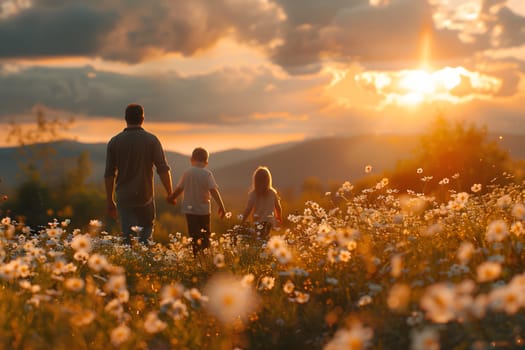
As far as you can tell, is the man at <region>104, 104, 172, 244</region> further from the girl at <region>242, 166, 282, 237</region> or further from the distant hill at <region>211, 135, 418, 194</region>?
the distant hill at <region>211, 135, 418, 194</region>

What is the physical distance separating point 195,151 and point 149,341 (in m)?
5.35

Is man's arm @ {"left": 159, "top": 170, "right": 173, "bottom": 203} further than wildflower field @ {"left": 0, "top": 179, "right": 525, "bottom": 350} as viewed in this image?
Yes

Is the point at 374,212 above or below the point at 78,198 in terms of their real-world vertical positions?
above

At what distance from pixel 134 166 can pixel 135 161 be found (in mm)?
79

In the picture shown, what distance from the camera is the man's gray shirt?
947 cm

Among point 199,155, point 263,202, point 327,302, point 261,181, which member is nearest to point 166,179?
point 199,155

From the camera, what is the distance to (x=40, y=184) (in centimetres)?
2284

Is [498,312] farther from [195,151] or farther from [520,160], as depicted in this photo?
[520,160]

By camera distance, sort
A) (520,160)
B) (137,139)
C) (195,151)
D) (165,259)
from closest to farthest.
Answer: (165,259)
(137,139)
(195,151)
(520,160)

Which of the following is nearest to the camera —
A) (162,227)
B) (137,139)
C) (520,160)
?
(137,139)

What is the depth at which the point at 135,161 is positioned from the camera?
9477 mm

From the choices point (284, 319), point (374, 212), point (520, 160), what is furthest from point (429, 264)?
point (520, 160)

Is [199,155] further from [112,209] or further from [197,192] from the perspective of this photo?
[112,209]

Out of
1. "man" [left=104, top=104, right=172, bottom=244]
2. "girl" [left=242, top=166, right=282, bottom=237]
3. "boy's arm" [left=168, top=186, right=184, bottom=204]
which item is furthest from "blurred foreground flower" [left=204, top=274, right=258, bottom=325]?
"girl" [left=242, top=166, right=282, bottom=237]
